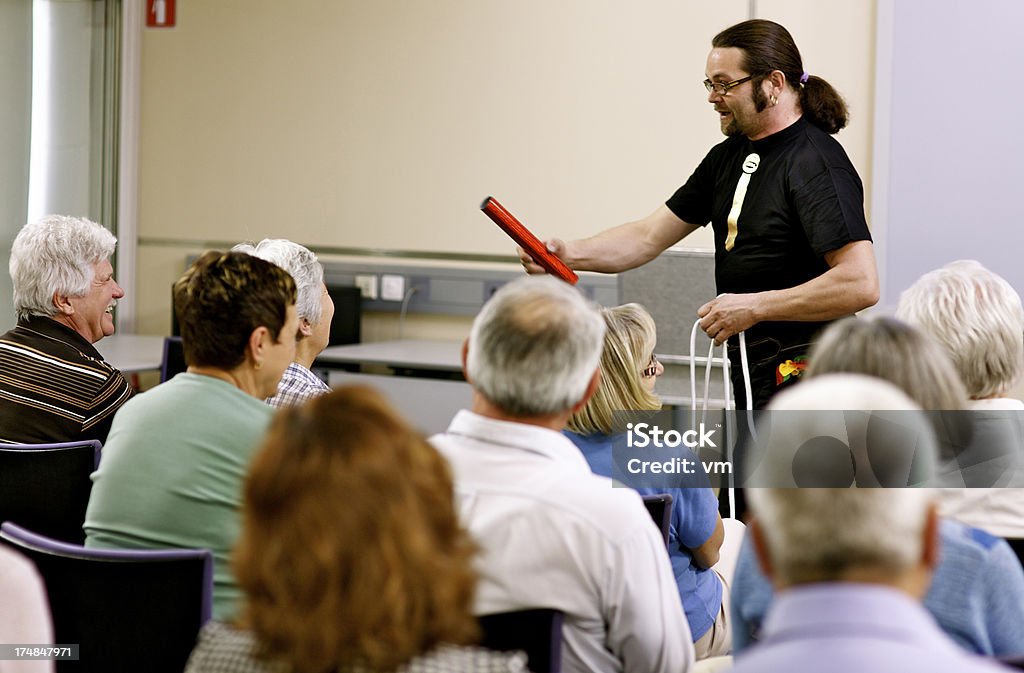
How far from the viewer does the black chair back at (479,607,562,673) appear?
1.33 meters

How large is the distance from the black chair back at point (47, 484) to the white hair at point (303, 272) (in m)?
0.56

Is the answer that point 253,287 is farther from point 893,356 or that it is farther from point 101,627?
point 893,356

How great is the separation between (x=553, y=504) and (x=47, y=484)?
1194 mm

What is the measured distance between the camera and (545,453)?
147 centimetres

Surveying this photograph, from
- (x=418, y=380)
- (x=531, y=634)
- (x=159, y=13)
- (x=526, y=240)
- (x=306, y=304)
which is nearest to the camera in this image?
(x=531, y=634)

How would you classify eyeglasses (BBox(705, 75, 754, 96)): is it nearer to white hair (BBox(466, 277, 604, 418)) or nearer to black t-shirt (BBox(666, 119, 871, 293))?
black t-shirt (BBox(666, 119, 871, 293))

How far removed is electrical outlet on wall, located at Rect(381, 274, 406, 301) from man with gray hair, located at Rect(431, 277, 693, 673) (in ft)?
12.3

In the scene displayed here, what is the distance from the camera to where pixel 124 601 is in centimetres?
156

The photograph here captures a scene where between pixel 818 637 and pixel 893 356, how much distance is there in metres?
0.56

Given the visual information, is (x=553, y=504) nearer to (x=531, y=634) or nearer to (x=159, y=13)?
(x=531, y=634)

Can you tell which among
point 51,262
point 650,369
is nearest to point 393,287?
point 51,262

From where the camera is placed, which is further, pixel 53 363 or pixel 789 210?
pixel 789 210

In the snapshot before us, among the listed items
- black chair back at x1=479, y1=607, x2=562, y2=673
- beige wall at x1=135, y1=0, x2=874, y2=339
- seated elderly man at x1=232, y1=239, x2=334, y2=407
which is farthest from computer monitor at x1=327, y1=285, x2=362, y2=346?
black chair back at x1=479, y1=607, x2=562, y2=673

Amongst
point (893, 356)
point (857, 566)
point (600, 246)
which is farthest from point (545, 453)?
point (600, 246)
